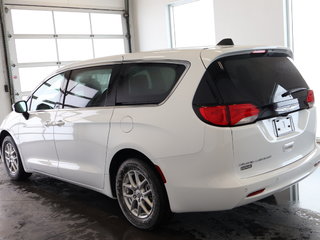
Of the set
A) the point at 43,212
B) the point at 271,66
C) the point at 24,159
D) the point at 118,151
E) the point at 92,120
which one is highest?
the point at 271,66

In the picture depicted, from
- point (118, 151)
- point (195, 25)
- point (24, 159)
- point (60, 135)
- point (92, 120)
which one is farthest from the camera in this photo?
point (195, 25)

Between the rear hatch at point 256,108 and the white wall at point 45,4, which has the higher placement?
the white wall at point 45,4

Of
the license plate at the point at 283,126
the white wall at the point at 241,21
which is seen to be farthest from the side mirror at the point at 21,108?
the white wall at the point at 241,21

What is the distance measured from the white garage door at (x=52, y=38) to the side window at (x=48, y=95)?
3.95m

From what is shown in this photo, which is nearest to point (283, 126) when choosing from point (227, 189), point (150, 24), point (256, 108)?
point (256, 108)

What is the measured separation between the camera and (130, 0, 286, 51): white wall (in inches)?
262

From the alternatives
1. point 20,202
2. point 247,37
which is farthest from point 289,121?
point 247,37

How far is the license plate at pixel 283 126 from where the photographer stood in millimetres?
2797

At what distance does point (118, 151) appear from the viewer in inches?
127

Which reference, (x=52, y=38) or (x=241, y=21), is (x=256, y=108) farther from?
(x=52, y=38)

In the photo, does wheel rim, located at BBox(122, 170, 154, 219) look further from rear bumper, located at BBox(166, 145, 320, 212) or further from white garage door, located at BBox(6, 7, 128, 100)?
white garage door, located at BBox(6, 7, 128, 100)

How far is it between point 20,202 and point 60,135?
105 centimetres

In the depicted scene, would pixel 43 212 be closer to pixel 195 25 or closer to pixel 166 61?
pixel 166 61

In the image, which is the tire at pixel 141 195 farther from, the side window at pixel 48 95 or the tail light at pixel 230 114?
the side window at pixel 48 95
